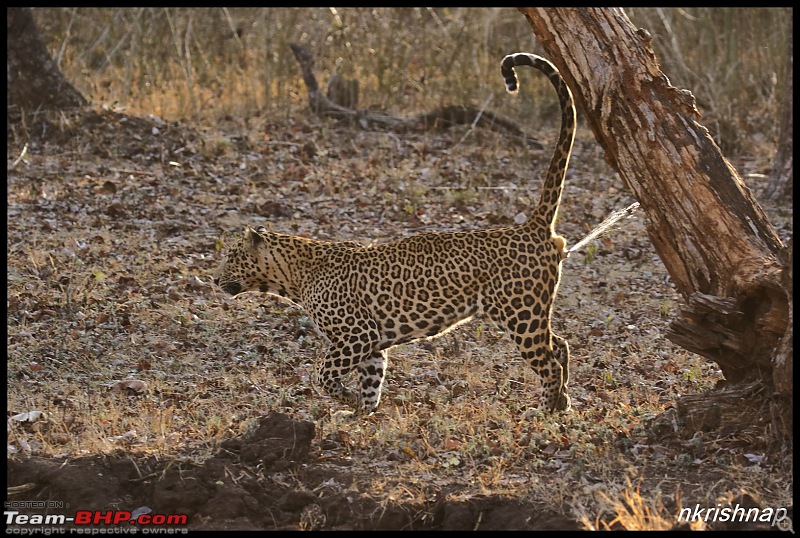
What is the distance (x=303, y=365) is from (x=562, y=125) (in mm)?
2822

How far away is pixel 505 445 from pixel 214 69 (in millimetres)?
9826

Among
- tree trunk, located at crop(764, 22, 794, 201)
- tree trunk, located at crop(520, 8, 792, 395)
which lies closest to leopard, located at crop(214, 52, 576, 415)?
tree trunk, located at crop(520, 8, 792, 395)

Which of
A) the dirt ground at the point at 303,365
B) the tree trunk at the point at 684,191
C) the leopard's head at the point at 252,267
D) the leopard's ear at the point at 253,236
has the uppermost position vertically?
the tree trunk at the point at 684,191

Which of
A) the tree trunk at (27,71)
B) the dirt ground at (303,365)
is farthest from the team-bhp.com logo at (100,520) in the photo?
the tree trunk at (27,71)

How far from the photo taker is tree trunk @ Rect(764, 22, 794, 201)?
1207 cm

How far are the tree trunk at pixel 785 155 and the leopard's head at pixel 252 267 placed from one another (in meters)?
6.63

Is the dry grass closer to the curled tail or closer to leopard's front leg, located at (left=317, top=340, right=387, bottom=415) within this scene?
leopard's front leg, located at (left=317, top=340, right=387, bottom=415)

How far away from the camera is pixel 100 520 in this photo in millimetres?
5801

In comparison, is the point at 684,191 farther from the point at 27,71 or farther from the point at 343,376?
the point at 27,71

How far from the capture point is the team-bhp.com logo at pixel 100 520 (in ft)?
18.8

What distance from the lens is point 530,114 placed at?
1484cm

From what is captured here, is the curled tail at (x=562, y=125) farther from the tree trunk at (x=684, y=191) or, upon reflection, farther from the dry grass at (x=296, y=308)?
the dry grass at (x=296, y=308)

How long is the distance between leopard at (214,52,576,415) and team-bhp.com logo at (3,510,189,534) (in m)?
1.84

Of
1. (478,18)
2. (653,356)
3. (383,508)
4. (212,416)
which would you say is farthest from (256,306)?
(478,18)
